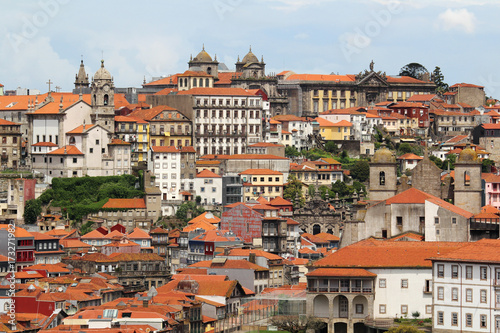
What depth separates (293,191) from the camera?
140m

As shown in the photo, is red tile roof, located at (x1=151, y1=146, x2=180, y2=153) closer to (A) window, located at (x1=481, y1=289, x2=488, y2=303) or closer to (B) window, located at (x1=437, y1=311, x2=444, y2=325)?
(B) window, located at (x1=437, y1=311, x2=444, y2=325)

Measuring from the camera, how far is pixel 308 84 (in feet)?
582

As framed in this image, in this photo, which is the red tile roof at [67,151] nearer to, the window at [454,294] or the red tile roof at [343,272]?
the red tile roof at [343,272]

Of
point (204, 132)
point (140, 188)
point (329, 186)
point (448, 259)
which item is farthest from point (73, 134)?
point (448, 259)

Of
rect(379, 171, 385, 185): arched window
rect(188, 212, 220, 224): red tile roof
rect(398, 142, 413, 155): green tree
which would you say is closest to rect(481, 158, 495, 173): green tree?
rect(398, 142, 413, 155): green tree

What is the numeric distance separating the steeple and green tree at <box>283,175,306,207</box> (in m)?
38.7

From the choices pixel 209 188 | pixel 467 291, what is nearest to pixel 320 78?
pixel 209 188

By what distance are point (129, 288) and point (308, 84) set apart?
78629mm

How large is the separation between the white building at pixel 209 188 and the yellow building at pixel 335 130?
3180cm

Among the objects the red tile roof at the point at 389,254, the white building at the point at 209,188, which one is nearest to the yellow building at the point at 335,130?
the white building at the point at 209,188

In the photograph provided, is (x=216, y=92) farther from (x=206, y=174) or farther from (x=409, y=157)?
(x=409, y=157)

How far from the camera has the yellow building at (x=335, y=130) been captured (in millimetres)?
164125

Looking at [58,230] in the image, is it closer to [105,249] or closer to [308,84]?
[105,249]

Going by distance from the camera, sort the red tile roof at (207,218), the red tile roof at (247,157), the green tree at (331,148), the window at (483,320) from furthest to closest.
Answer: the green tree at (331,148), the red tile roof at (247,157), the red tile roof at (207,218), the window at (483,320)
